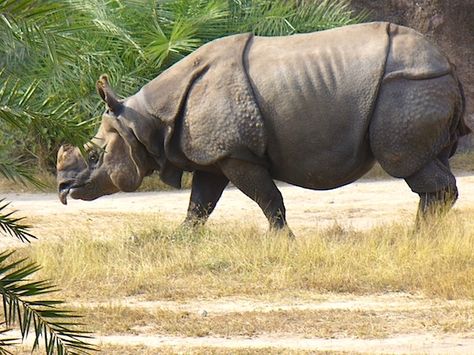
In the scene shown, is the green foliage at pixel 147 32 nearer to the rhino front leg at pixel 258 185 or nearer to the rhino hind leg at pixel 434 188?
the rhino front leg at pixel 258 185

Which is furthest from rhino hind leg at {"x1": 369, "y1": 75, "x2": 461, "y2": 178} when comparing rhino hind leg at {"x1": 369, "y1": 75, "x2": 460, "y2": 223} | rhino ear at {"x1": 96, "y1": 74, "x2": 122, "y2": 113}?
rhino ear at {"x1": 96, "y1": 74, "x2": 122, "y2": 113}

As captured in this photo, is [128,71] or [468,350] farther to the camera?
[128,71]

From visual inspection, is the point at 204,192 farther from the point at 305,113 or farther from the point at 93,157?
the point at 305,113

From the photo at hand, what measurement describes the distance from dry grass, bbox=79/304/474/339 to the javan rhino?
112 inches

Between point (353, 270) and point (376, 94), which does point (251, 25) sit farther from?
point (353, 270)

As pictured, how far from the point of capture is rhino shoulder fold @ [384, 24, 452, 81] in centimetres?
1175

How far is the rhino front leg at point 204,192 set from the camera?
1273cm

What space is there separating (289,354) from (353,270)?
2675 millimetres

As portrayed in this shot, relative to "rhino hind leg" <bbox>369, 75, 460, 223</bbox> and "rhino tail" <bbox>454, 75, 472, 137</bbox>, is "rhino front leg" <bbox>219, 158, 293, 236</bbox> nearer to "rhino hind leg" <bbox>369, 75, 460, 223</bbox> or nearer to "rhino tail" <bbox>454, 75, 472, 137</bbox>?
"rhino hind leg" <bbox>369, 75, 460, 223</bbox>

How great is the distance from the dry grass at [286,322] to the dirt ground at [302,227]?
0.08 meters

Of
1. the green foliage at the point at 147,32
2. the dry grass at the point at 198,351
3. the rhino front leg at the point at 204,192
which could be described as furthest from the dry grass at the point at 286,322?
the green foliage at the point at 147,32

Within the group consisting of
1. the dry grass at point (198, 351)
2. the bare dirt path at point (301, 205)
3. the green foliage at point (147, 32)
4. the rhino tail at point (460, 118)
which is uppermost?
the dry grass at point (198, 351)

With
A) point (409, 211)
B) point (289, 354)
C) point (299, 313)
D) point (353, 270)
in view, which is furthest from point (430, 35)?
point (289, 354)

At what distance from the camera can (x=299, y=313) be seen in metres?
9.18
